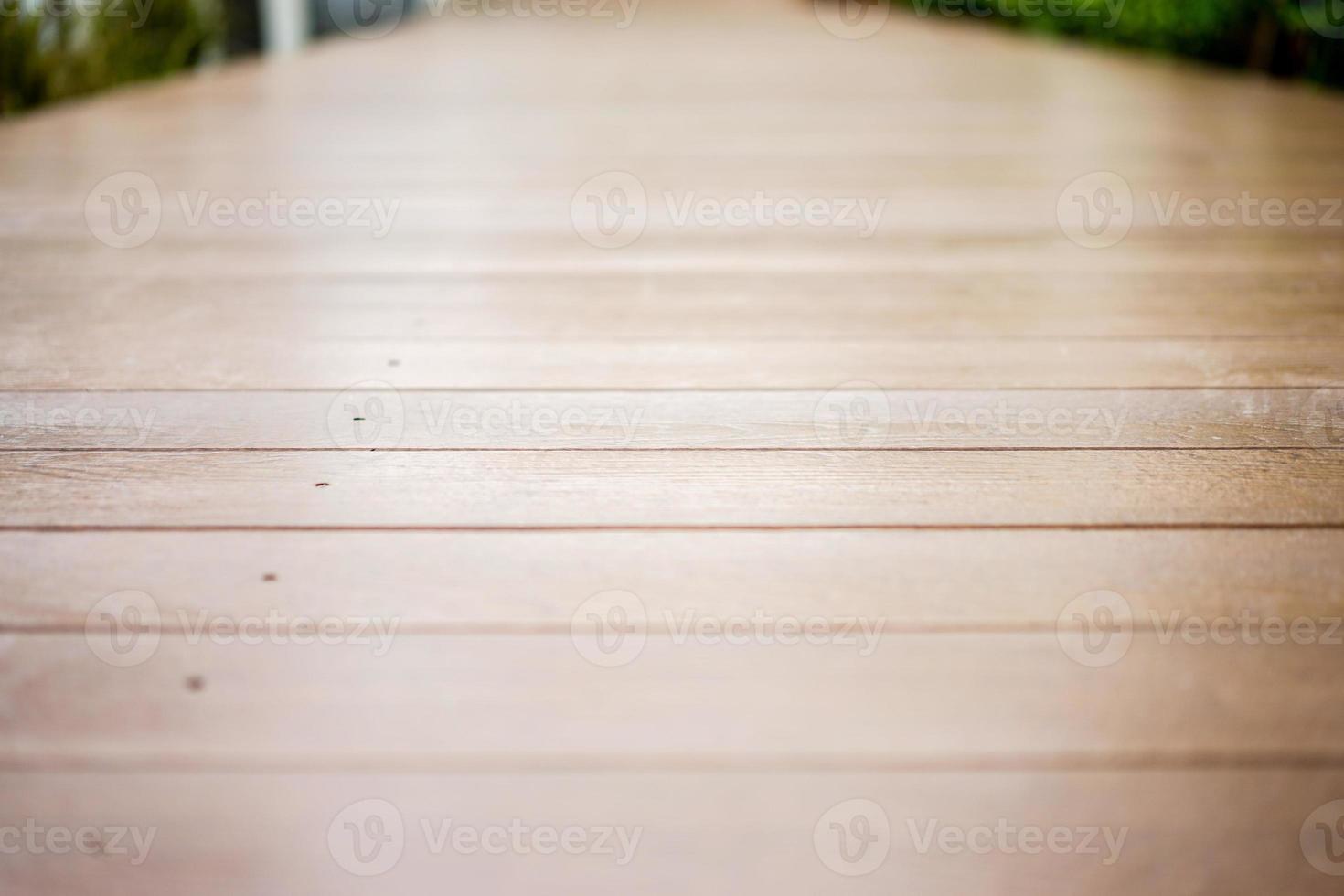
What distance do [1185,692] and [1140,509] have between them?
252mm

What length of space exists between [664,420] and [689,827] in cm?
55

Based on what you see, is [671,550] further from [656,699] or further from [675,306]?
[675,306]

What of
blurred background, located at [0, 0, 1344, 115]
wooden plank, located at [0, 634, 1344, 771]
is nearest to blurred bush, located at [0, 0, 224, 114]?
blurred background, located at [0, 0, 1344, 115]

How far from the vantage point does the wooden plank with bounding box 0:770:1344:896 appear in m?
0.55

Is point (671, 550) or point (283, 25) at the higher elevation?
point (283, 25)

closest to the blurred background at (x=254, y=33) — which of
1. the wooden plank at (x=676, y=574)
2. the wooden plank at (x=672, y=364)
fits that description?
the wooden plank at (x=672, y=364)

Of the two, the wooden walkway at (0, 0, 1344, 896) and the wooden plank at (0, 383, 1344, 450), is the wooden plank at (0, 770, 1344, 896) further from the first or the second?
the wooden plank at (0, 383, 1344, 450)

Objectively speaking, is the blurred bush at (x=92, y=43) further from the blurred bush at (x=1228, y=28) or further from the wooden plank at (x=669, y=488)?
the blurred bush at (x=1228, y=28)

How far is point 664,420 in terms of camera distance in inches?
42.3

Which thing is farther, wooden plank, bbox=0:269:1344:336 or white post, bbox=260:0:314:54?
white post, bbox=260:0:314:54

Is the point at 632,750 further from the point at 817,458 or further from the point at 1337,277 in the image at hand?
the point at 1337,277

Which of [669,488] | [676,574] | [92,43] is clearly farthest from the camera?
[92,43]

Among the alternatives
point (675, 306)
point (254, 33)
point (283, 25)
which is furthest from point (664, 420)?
point (283, 25)

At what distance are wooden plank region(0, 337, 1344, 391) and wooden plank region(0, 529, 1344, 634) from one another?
35cm
